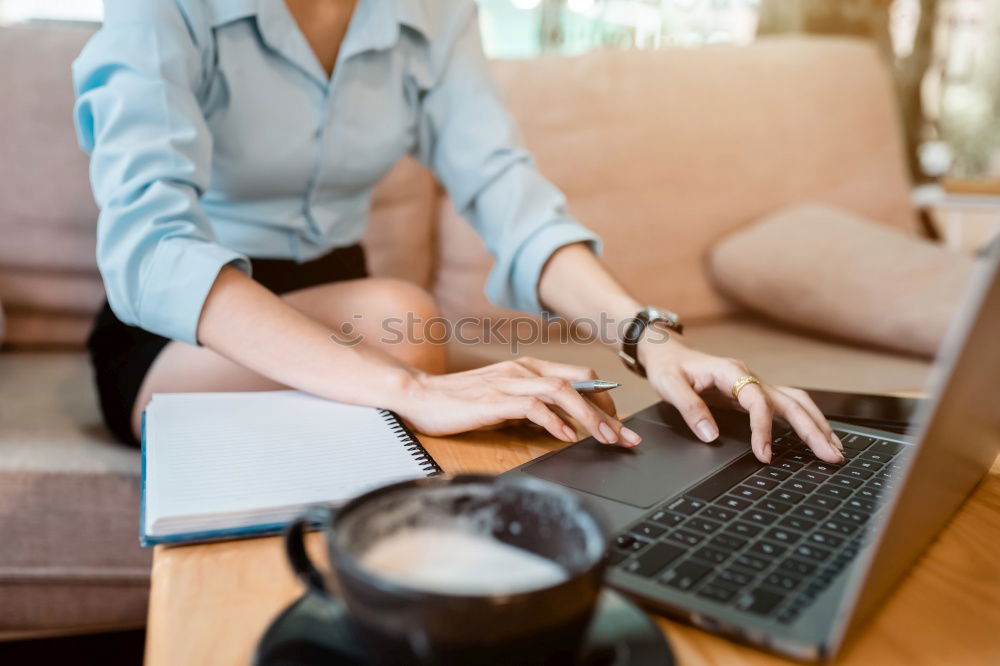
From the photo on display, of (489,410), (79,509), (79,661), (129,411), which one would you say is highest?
(489,410)

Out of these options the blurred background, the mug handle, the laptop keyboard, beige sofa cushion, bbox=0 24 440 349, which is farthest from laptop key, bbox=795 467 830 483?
the blurred background

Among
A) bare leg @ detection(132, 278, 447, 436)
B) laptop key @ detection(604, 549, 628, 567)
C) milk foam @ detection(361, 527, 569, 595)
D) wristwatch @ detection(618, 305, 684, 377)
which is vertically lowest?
bare leg @ detection(132, 278, 447, 436)

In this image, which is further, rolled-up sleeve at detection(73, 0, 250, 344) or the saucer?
rolled-up sleeve at detection(73, 0, 250, 344)

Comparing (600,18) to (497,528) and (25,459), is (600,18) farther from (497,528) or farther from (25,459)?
(497,528)

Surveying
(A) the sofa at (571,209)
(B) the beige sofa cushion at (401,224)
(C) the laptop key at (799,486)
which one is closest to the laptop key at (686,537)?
(C) the laptop key at (799,486)

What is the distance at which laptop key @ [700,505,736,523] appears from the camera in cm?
49

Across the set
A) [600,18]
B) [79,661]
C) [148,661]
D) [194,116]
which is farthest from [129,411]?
[600,18]

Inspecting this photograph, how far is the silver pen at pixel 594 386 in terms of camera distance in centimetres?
69

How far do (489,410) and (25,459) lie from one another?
0.62 m

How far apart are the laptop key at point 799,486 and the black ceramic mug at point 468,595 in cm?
27

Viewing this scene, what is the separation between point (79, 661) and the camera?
119cm

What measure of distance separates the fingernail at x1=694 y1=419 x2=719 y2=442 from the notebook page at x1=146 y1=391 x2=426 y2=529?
225 mm

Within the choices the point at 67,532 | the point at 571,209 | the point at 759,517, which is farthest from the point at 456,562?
the point at 571,209

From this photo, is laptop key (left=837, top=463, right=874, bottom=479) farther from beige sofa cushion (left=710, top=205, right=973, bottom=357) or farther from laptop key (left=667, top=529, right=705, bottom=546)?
beige sofa cushion (left=710, top=205, right=973, bottom=357)
